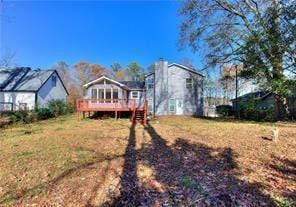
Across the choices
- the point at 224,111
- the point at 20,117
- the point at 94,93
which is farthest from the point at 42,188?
the point at 224,111

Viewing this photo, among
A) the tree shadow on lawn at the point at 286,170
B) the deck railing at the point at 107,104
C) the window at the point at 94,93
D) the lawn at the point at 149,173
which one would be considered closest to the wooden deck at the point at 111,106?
the deck railing at the point at 107,104

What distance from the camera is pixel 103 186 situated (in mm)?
5121

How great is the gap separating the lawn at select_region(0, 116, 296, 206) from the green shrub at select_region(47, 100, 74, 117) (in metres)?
14.3

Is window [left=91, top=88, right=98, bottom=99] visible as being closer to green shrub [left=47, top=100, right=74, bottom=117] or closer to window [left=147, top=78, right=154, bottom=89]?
Answer: green shrub [left=47, top=100, right=74, bottom=117]

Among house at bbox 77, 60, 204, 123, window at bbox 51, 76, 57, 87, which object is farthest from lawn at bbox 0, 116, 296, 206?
window at bbox 51, 76, 57, 87

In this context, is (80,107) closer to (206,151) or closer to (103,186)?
(206,151)

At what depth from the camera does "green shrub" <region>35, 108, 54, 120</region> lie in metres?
19.9

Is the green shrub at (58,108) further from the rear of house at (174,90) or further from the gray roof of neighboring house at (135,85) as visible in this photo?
the rear of house at (174,90)

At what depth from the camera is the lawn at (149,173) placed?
4.53 metres

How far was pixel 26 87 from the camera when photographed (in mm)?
26125

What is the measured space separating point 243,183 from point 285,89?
45.4ft

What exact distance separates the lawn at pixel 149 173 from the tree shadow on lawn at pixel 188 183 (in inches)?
0.7

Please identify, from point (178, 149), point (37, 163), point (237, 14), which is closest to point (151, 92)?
point (237, 14)

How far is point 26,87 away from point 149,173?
79.0 ft
